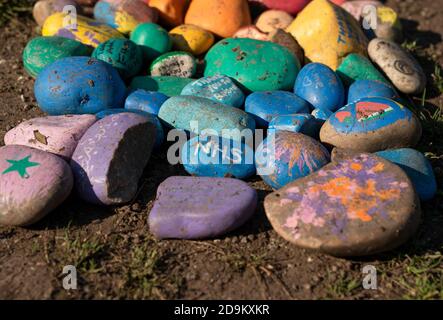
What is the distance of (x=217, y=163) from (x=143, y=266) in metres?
0.64

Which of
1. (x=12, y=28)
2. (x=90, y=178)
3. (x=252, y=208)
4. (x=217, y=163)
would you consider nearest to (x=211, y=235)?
(x=252, y=208)

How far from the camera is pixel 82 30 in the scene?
361 centimetres

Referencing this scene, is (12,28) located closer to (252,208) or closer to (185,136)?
(185,136)

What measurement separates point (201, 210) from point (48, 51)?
1.61 metres

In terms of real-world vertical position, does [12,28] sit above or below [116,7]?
below

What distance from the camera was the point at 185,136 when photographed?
2.98 m

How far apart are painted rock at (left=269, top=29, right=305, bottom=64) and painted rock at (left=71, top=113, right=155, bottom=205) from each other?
1.24 metres

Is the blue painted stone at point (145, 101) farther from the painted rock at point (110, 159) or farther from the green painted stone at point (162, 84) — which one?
the painted rock at point (110, 159)

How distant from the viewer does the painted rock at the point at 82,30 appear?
11.7 ft

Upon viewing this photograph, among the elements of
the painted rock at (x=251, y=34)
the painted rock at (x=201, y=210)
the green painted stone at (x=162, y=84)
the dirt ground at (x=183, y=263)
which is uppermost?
the painted rock at (x=251, y=34)

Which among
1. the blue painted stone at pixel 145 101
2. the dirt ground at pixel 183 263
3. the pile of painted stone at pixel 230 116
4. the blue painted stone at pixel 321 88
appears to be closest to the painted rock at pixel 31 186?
the pile of painted stone at pixel 230 116

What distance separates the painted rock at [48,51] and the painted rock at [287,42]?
47.6 inches

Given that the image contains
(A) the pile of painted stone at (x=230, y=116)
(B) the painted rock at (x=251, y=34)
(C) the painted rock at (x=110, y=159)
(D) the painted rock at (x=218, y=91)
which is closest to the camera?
(A) the pile of painted stone at (x=230, y=116)

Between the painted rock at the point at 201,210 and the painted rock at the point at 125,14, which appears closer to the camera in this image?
the painted rock at the point at 201,210
